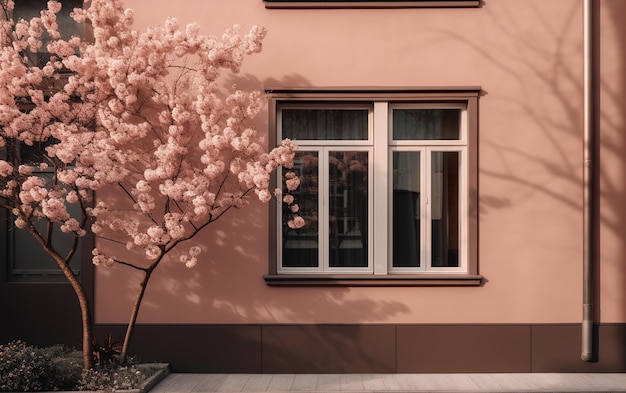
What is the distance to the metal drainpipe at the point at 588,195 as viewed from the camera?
8.29 metres

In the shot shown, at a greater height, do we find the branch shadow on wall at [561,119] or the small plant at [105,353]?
the branch shadow on wall at [561,119]

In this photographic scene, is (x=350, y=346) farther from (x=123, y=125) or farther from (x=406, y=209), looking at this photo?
(x=123, y=125)

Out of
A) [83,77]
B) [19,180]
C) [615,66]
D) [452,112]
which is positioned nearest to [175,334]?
[19,180]

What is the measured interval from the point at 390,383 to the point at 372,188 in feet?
8.03

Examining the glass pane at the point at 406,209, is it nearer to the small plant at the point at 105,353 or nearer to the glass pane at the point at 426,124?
the glass pane at the point at 426,124

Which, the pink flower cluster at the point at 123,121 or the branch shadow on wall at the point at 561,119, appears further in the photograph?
the branch shadow on wall at the point at 561,119

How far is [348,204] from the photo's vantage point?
8758mm

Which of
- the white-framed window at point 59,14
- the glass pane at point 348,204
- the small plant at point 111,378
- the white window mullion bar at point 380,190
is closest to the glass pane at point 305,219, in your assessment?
the glass pane at point 348,204

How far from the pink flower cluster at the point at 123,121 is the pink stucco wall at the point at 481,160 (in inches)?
34.2

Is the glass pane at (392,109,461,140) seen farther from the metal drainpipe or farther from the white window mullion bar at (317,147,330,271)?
the metal drainpipe

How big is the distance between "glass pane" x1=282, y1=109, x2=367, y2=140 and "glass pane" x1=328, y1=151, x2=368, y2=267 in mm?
263

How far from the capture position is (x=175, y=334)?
840 cm

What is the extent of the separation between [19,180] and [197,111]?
7.15ft

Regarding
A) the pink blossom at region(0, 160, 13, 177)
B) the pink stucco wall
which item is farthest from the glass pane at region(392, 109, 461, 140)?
the pink blossom at region(0, 160, 13, 177)
